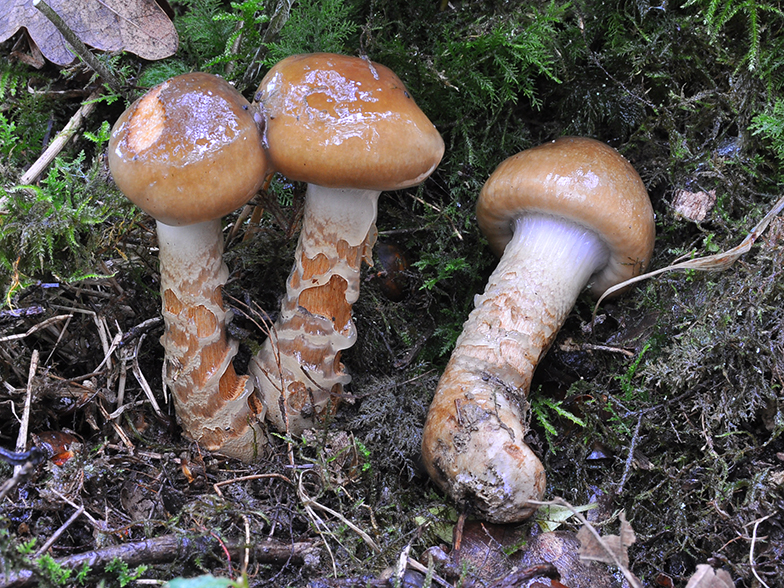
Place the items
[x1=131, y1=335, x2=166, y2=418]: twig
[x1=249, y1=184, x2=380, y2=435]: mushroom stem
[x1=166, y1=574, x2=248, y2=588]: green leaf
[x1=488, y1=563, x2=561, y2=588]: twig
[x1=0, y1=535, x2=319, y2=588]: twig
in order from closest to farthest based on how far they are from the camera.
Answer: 1. [x1=166, y1=574, x2=248, y2=588]: green leaf
2. [x1=0, y1=535, x2=319, y2=588]: twig
3. [x1=488, y1=563, x2=561, y2=588]: twig
4. [x1=249, y1=184, x2=380, y2=435]: mushroom stem
5. [x1=131, y1=335, x2=166, y2=418]: twig

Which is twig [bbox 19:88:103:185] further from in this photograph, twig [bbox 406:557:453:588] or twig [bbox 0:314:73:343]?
twig [bbox 406:557:453:588]

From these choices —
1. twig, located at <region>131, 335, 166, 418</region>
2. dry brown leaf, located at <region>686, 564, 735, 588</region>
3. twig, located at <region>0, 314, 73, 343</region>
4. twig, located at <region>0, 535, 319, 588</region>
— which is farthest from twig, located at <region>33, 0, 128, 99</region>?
dry brown leaf, located at <region>686, 564, 735, 588</region>

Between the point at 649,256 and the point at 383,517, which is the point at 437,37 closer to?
the point at 649,256

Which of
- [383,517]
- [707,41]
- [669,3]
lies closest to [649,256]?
[707,41]

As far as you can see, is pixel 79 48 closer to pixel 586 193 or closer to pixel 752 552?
pixel 586 193

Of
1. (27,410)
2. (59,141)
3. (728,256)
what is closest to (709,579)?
(728,256)

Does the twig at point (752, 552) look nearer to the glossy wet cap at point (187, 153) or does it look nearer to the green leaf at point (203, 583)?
the green leaf at point (203, 583)
